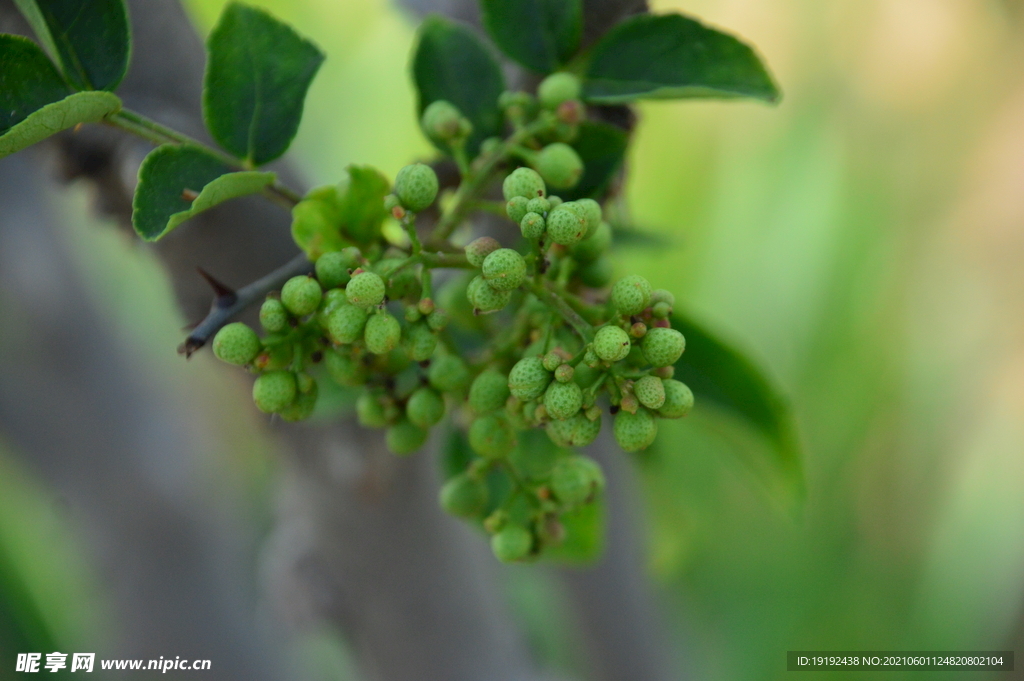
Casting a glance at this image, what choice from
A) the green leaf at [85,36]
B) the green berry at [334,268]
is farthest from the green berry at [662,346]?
the green leaf at [85,36]

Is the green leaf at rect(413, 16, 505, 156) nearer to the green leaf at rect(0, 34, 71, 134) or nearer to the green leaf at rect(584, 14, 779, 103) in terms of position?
the green leaf at rect(584, 14, 779, 103)

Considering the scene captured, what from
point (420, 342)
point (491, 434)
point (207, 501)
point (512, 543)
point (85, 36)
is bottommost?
point (207, 501)

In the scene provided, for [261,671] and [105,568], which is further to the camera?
[261,671]

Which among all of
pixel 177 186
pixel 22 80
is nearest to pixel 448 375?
pixel 177 186

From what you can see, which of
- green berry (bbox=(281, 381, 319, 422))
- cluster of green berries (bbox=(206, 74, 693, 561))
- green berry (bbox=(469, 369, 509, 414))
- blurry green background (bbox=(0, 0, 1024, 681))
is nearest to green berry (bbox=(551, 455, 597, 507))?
cluster of green berries (bbox=(206, 74, 693, 561))

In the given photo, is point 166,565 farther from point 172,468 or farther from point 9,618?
point 9,618

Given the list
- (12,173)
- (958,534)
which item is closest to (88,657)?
(12,173)

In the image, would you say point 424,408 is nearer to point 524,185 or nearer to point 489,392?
point 489,392
